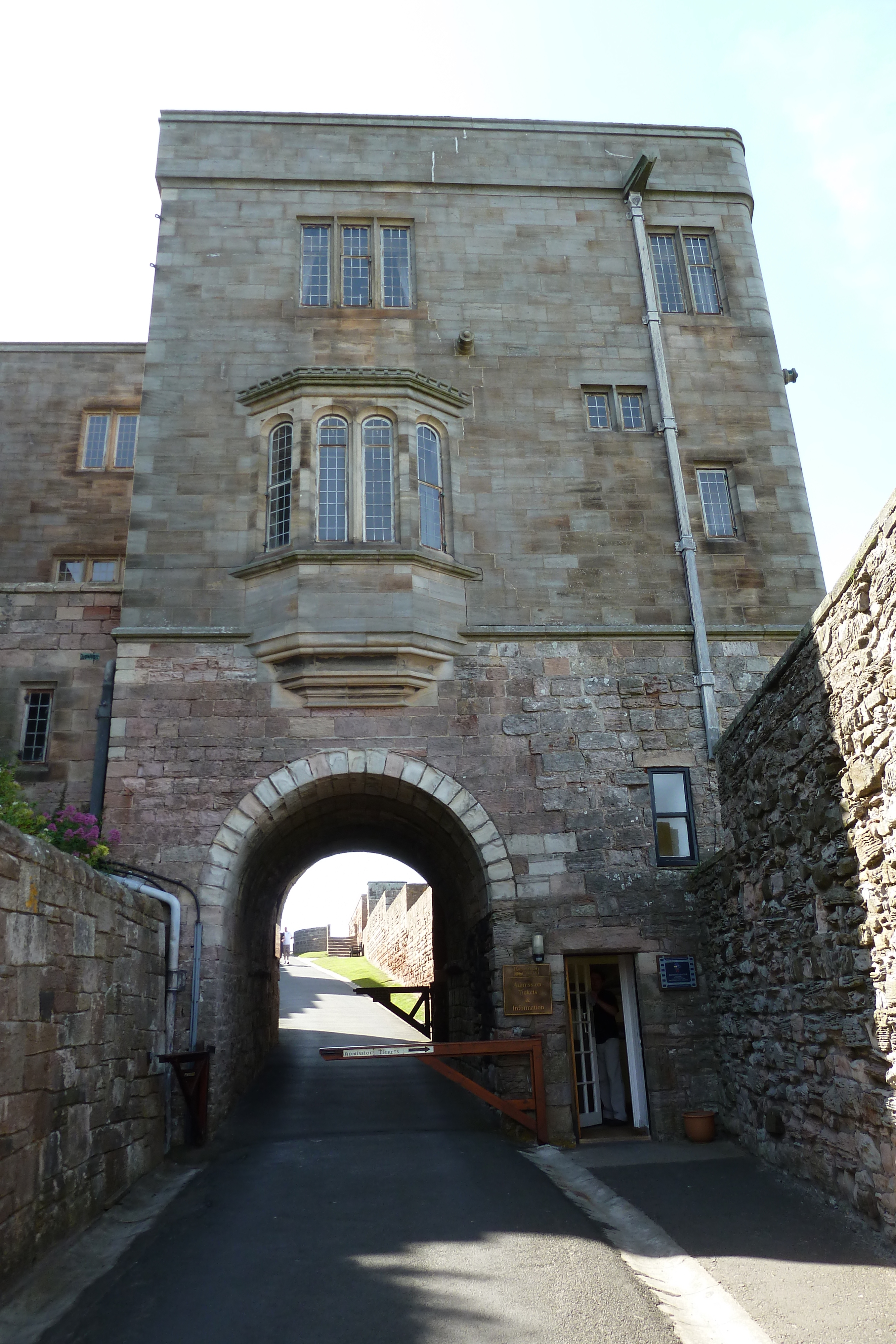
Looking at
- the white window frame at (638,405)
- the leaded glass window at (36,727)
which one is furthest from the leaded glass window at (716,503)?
the leaded glass window at (36,727)

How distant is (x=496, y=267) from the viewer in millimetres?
13422

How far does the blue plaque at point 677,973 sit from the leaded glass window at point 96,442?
37.4 ft

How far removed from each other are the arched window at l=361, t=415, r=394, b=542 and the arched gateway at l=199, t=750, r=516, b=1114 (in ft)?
8.83

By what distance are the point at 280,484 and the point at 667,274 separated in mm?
6570

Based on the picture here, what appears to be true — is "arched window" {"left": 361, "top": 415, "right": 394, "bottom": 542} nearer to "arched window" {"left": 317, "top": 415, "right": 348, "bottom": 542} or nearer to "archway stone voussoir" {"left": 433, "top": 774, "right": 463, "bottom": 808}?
"arched window" {"left": 317, "top": 415, "right": 348, "bottom": 542}

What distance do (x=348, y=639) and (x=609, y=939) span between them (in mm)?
4374

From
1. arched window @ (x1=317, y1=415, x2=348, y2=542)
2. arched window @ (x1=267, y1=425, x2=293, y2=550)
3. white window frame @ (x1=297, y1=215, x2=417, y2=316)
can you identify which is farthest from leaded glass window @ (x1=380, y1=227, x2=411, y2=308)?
arched window @ (x1=267, y1=425, x2=293, y2=550)

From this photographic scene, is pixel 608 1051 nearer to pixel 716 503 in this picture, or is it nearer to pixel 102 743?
pixel 102 743

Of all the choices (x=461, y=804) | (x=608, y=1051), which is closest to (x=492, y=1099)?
(x=608, y=1051)

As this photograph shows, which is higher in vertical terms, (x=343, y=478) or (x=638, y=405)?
(x=638, y=405)

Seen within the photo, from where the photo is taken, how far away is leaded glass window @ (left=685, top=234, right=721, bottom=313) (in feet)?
45.0

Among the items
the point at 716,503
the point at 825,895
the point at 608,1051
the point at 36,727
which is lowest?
the point at 608,1051

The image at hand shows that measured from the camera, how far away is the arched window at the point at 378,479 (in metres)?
11.5

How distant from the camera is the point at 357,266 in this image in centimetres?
1341
